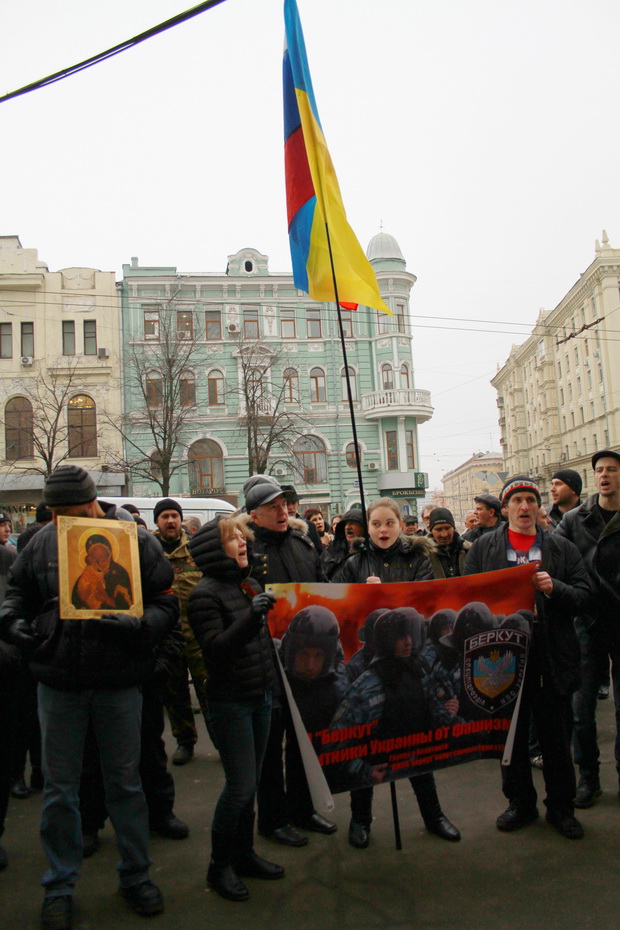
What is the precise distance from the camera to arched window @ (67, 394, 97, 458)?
32.1 meters

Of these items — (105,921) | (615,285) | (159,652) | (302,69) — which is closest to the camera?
(105,921)

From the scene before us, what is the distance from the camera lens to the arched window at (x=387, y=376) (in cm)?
3675

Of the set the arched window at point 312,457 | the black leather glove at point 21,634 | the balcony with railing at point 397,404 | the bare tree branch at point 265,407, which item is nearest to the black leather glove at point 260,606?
the black leather glove at point 21,634

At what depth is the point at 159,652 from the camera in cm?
409

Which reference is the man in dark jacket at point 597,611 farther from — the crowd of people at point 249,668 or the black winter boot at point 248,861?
the black winter boot at point 248,861

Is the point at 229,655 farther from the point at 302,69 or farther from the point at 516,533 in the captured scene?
the point at 302,69

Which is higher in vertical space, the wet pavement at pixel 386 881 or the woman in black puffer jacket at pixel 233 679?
the woman in black puffer jacket at pixel 233 679

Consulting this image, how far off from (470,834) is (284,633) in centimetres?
176

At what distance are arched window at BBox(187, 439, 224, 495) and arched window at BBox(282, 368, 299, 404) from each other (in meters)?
4.29

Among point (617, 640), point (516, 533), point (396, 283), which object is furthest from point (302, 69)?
point (396, 283)

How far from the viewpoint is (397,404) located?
35.7 m

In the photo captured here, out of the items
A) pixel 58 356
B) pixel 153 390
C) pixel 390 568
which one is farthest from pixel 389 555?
pixel 58 356

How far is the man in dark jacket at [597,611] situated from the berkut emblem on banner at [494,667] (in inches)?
22.0

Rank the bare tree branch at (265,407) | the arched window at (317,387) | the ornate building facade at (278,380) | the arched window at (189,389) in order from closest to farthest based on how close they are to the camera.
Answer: the bare tree branch at (265,407) < the arched window at (189,389) < the ornate building facade at (278,380) < the arched window at (317,387)
